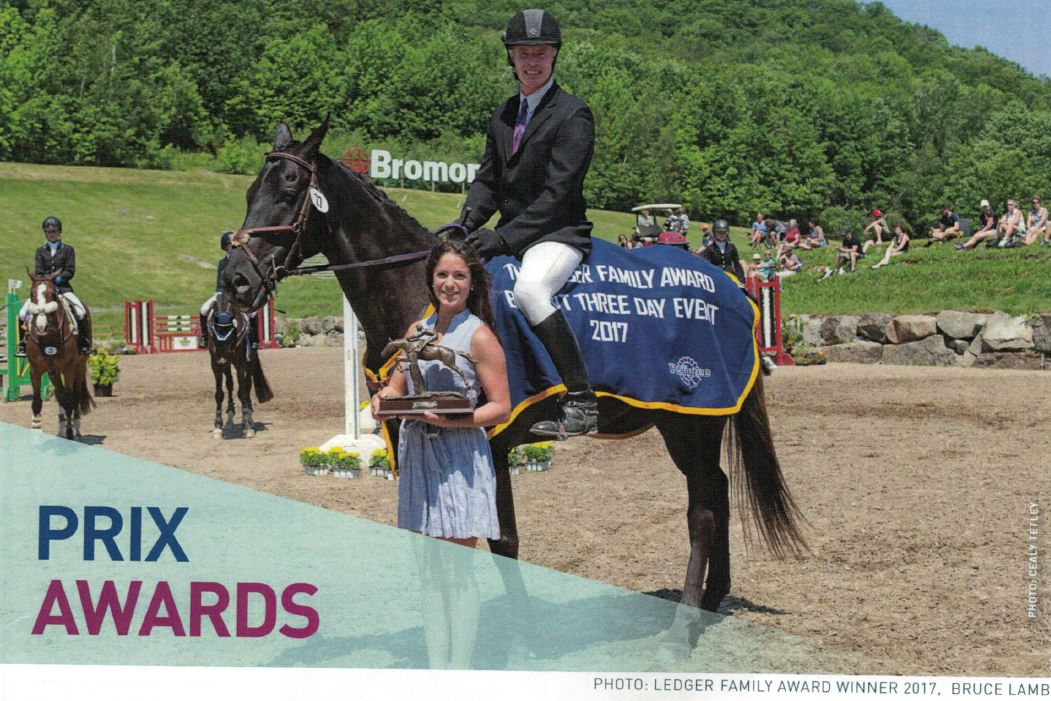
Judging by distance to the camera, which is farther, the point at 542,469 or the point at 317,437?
the point at 317,437

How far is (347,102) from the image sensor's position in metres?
7.54

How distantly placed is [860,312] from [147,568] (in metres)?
16.6

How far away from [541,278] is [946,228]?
1287 cm

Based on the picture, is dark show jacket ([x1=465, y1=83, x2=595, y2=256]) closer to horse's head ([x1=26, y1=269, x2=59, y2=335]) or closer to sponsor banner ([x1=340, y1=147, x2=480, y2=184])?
sponsor banner ([x1=340, y1=147, x2=480, y2=184])

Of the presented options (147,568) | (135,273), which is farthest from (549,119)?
(135,273)

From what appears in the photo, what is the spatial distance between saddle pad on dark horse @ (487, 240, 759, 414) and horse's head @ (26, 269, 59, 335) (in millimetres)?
8191

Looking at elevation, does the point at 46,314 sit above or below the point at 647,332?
below

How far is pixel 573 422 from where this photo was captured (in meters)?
5.05

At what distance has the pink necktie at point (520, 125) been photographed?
5.24m

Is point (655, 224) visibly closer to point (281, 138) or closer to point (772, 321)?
point (281, 138)

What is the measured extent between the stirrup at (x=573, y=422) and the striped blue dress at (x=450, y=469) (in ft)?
3.04

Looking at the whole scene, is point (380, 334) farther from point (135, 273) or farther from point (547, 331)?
point (135, 273)

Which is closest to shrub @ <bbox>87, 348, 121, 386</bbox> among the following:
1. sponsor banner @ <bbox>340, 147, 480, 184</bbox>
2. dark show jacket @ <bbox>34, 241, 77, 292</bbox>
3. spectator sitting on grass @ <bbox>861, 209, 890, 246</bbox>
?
dark show jacket @ <bbox>34, 241, 77, 292</bbox>

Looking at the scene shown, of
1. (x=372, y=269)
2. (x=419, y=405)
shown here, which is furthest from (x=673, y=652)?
(x=372, y=269)
